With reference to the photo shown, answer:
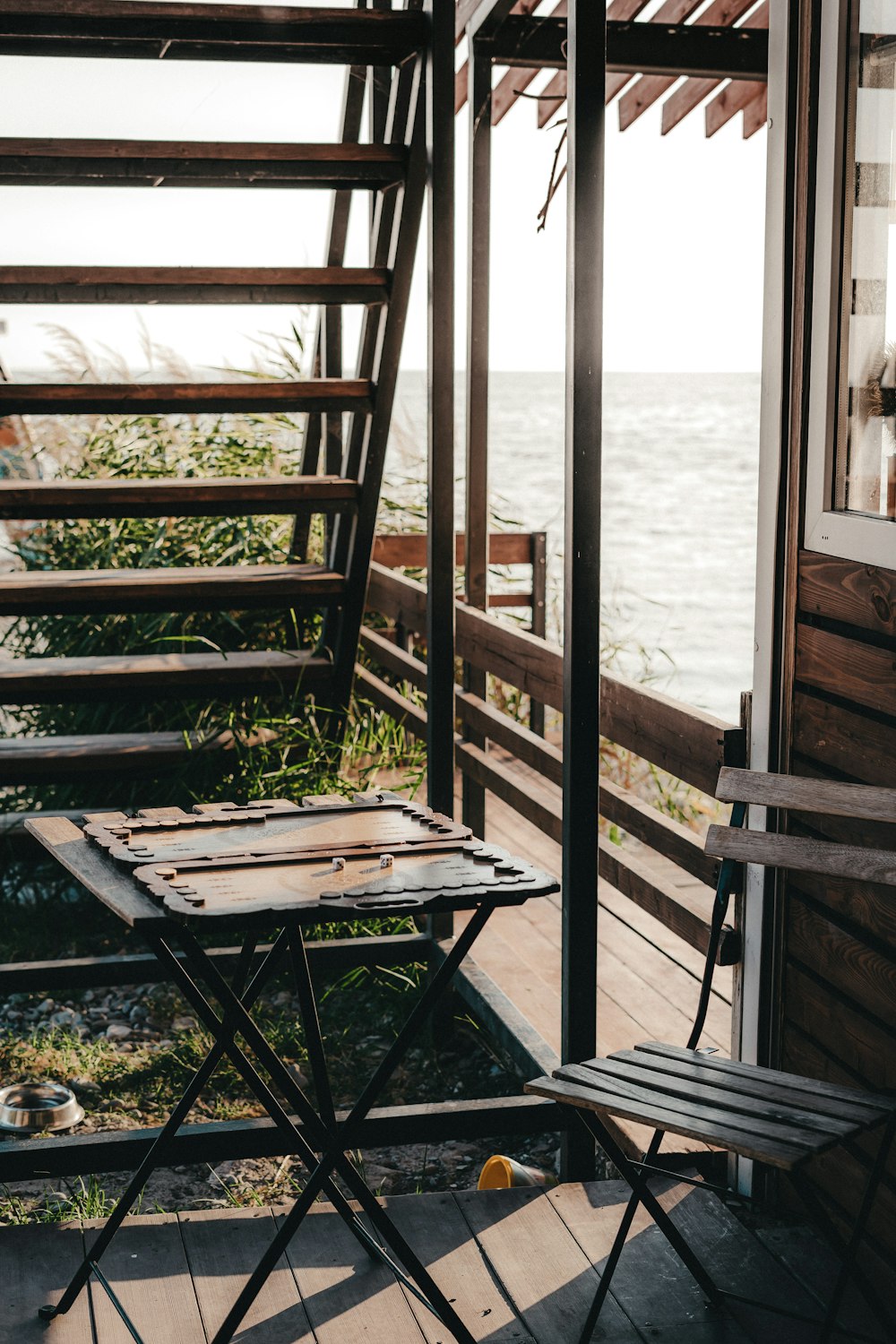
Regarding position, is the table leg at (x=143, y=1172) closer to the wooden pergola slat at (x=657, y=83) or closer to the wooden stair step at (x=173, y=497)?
the wooden stair step at (x=173, y=497)

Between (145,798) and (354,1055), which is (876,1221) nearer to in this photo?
(354,1055)

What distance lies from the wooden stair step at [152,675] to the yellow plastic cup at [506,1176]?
70.5 inches

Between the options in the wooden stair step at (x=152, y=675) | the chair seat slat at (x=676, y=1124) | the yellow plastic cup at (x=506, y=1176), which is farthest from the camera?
the wooden stair step at (x=152, y=675)

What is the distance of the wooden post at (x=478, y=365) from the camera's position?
13.3 feet

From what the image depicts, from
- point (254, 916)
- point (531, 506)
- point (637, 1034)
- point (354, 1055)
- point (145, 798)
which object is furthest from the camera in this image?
point (531, 506)

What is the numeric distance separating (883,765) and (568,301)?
3.22 ft

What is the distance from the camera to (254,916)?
5.94 feet

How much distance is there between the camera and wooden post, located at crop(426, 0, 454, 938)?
10.8ft

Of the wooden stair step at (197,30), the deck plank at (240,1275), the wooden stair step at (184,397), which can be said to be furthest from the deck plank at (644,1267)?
the wooden stair step at (197,30)

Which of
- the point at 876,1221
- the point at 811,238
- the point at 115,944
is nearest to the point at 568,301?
the point at 811,238

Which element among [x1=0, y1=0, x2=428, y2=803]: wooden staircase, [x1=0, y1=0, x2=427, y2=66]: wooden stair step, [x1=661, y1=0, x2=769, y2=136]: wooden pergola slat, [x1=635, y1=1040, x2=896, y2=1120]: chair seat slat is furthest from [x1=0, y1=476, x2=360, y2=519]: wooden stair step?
[x1=661, y1=0, x2=769, y2=136]: wooden pergola slat

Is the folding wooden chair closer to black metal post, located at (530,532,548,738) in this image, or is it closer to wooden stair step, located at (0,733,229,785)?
wooden stair step, located at (0,733,229,785)

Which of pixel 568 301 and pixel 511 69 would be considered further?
pixel 511 69

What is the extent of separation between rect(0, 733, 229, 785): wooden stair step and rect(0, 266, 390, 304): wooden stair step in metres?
1.49
